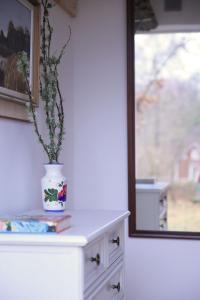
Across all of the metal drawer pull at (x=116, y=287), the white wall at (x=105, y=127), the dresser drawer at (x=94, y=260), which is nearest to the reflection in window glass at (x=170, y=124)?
the white wall at (x=105, y=127)

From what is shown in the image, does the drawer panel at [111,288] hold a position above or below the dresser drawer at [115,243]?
below

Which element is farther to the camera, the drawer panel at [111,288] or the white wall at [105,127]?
the white wall at [105,127]

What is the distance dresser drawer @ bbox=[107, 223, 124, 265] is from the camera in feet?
6.01

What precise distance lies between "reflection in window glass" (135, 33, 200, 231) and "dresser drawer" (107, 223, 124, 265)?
242 cm

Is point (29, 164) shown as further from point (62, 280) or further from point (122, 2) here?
point (122, 2)

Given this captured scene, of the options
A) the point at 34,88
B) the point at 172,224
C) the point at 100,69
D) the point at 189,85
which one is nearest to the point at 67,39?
the point at 100,69

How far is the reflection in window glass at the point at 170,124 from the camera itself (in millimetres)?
4562

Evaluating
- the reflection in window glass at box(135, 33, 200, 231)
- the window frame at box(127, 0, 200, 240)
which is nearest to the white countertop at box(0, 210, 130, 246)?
the window frame at box(127, 0, 200, 240)

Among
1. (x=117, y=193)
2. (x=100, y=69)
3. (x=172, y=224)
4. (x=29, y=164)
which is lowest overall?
(x=172, y=224)

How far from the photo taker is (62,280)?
4.51 ft

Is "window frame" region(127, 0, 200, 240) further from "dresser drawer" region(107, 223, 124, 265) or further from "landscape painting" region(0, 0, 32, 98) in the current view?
"landscape painting" region(0, 0, 32, 98)

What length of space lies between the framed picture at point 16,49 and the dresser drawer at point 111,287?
0.75 meters

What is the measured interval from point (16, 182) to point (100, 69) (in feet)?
3.84

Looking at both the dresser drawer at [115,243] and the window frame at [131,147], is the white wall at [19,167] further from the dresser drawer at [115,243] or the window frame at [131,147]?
the window frame at [131,147]
